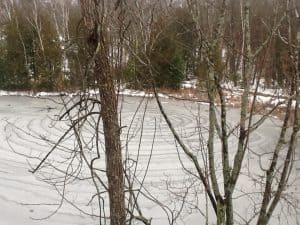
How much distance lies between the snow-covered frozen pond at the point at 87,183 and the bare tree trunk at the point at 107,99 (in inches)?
18.5

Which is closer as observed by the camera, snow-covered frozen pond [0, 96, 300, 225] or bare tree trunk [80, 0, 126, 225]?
bare tree trunk [80, 0, 126, 225]

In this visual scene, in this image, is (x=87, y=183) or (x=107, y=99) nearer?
(x=107, y=99)

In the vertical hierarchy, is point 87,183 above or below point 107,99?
below

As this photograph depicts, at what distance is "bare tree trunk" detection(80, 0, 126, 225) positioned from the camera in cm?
239

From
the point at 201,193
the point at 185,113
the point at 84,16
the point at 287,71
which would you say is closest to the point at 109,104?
the point at 84,16

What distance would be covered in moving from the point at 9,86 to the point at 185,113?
8782 mm

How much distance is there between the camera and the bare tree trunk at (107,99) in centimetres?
239

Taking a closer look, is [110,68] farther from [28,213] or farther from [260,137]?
[260,137]

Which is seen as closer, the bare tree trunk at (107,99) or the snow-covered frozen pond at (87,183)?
the bare tree trunk at (107,99)

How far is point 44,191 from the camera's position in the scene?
6.51 metres

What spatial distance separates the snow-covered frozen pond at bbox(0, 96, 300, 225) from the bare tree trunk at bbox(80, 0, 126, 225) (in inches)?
18.5

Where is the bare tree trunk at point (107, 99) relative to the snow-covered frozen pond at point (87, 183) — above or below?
above

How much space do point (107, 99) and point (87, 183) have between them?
4.48 m

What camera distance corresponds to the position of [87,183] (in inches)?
267
